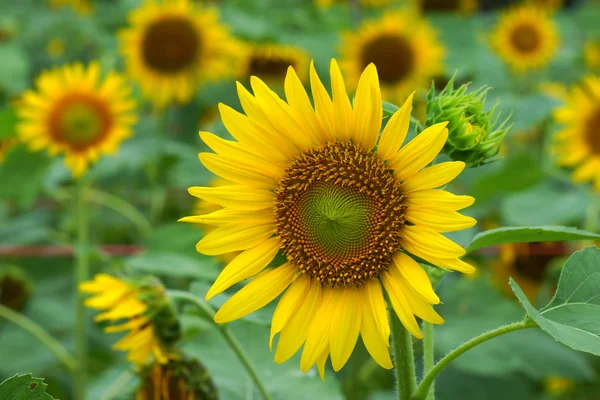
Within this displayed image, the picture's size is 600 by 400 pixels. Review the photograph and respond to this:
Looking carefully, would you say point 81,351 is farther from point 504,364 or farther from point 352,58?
point 352,58

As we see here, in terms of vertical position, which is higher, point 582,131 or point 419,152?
point 419,152

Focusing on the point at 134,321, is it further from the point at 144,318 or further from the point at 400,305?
the point at 400,305

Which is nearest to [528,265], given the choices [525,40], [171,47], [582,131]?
[582,131]

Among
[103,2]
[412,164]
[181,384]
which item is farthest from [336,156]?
[103,2]

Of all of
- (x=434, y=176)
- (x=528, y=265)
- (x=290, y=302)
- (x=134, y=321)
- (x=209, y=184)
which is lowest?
(x=528, y=265)

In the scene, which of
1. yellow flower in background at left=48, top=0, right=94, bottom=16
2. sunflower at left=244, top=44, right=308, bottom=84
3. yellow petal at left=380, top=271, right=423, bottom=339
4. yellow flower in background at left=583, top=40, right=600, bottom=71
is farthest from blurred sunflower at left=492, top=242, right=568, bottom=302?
yellow flower in background at left=48, top=0, right=94, bottom=16

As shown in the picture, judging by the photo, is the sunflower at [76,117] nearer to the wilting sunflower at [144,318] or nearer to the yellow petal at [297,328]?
the wilting sunflower at [144,318]
